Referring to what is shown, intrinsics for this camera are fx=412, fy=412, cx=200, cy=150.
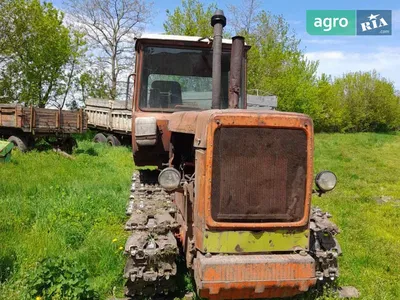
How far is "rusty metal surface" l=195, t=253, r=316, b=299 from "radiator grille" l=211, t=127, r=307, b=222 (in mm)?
316

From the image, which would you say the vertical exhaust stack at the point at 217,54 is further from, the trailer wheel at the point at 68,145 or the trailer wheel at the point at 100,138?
the trailer wheel at the point at 100,138

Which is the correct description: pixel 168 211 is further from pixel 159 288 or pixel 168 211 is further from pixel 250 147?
pixel 250 147

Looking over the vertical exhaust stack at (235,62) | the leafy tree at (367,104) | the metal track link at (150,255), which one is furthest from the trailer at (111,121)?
the leafy tree at (367,104)

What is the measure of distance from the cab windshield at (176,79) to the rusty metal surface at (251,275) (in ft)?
8.65

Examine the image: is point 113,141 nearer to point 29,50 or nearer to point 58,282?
point 29,50

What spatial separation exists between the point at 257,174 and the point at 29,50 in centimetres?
2208

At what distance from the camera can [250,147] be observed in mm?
3125

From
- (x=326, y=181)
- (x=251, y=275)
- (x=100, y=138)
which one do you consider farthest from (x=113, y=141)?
(x=251, y=275)

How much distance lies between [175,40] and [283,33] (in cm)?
2345

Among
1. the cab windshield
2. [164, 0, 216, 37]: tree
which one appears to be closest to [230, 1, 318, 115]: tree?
[164, 0, 216, 37]: tree

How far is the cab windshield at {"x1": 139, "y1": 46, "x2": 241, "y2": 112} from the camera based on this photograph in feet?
17.4

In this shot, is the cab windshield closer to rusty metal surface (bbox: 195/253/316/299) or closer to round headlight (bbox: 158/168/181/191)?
round headlight (bbox: 158/168/181/191)

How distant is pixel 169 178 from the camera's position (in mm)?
3502

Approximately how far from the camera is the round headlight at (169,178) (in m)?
3.49
